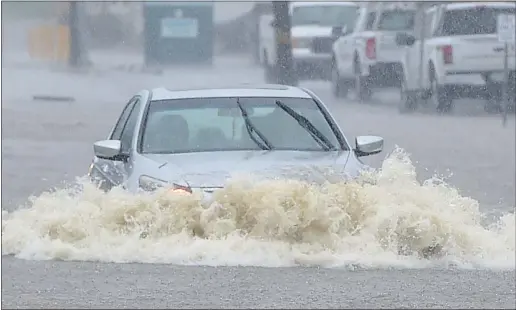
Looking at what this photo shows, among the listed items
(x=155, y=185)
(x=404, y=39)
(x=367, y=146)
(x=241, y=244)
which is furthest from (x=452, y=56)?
(x=241, y=244)

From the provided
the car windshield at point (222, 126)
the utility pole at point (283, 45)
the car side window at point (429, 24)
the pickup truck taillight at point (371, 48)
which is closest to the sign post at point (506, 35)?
the car side window at point (429, 24)

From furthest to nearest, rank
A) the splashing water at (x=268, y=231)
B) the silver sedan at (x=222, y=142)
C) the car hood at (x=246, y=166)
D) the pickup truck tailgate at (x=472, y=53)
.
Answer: the pickup truck tailgate at (x=472, y=53) < the silver sedan at (x=222, y=142) < the car hood at (x=246, y=166) < the splashing water at (x=268, y=231)

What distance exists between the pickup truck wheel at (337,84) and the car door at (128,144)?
3.64m

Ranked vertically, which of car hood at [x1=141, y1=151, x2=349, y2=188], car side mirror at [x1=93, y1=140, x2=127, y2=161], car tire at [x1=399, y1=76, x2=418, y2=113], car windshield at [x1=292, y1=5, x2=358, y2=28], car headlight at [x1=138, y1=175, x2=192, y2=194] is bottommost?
car tire at [x1=399, y1=76, x2=418, y2=113]

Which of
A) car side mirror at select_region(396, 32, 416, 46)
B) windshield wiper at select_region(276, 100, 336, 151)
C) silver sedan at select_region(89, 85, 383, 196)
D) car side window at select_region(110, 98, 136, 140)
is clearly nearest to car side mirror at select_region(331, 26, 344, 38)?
car side mirror at select_region(396, 32, 416, 46)

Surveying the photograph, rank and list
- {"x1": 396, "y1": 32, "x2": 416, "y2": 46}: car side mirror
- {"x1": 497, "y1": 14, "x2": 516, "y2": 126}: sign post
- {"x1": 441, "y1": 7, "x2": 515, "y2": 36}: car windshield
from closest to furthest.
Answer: {"x1": 396, "y1": 32, "x2": 416, "y2": 46}: car side mirror → {"x1": 441, "y1": 7, "x2": 515, "y2": 36}: car windshield → {"x1": 497, "y1": 14, "x2": 516, "y2": 126}: sign post

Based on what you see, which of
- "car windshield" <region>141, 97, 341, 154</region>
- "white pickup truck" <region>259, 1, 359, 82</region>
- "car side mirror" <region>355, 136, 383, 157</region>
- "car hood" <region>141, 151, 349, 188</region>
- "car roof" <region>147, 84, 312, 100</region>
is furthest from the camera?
"white pickup truck" <region>259, 1, 359, 82</region>

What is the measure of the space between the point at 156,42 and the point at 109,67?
23.4 inches

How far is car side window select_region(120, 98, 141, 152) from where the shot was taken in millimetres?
10023

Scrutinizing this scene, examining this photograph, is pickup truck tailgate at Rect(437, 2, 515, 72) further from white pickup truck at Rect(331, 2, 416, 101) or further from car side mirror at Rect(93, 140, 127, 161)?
car side mirror at Rect(93, 140, 127, 161)

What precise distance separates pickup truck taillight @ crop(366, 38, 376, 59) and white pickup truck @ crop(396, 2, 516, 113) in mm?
307

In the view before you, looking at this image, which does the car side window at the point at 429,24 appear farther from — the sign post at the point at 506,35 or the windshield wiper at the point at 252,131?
the windshield wiper at the point at 252,131

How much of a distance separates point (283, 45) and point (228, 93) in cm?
394

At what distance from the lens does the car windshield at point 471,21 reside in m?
14.7
